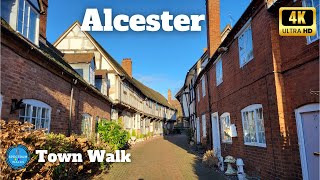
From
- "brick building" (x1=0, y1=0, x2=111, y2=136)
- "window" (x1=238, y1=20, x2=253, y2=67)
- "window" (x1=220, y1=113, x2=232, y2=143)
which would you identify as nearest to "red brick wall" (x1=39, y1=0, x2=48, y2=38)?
"brick building" (x1=0, y1=0, x2=111, y2=136)

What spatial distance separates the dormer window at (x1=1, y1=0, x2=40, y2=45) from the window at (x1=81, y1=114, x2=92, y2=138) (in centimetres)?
524

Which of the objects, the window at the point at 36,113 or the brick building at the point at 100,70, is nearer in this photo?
the window at the point at 36,113

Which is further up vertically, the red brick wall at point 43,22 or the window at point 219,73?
the red brick wall at point 43,22

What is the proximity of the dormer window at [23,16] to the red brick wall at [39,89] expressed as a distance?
106 cm

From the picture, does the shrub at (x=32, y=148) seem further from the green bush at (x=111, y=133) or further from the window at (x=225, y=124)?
the green bush at (x=111, y=133)

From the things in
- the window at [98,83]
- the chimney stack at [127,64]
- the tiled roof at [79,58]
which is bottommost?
the window at [98,83]

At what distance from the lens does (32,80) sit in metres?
7.94

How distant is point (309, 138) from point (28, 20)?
894cm

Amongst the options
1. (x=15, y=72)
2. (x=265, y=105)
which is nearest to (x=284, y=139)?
(x=265, y=105)

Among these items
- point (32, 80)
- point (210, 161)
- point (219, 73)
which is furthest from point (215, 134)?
point (32, 80)

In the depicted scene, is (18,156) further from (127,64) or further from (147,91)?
(147,91)

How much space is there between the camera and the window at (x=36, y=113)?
7574mm

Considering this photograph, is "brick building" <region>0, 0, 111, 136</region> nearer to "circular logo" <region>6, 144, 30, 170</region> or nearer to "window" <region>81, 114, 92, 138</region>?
"window" <region>81, 114, 92, 138</region>

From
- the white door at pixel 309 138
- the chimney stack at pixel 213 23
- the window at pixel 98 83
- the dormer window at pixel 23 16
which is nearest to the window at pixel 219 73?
the chimney stack at pixel 213 23
